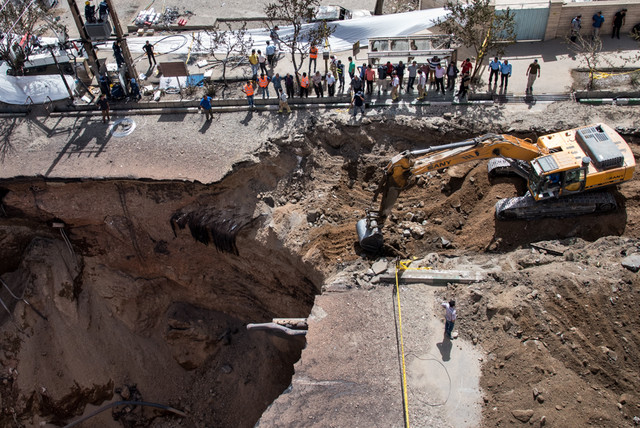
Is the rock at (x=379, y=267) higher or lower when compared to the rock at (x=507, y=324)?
higher

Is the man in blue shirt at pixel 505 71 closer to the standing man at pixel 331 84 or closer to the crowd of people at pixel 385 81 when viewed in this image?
the crowd of people at pixel 385 81

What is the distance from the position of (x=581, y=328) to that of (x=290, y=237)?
7995 mm

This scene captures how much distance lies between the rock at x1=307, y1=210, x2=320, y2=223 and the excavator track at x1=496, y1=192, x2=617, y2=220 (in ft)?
17.2

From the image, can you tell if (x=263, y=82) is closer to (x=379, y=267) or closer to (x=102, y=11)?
(x=102, y=11)

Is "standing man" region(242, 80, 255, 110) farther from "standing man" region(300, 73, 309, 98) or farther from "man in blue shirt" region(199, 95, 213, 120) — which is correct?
"standing man" region(300, 73, 309, 98)

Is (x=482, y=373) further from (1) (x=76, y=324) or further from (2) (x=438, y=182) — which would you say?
(1) (x=76, y=324)

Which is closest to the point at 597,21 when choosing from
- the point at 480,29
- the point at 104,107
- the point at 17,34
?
the point at 480,29

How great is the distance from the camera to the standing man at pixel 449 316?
11516 millimetres

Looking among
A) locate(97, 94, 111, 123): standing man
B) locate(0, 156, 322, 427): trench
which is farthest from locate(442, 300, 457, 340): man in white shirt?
locate(97, 94, 111, 123): standing man

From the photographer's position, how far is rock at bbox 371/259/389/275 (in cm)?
Result: 1345

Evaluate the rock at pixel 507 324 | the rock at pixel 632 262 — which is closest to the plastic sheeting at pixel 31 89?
the rock at pixel 507 324

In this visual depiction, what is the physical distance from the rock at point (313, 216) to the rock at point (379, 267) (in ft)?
8.76

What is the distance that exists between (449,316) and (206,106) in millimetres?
11150

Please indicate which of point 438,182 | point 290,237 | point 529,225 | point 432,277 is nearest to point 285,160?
point 290,237
